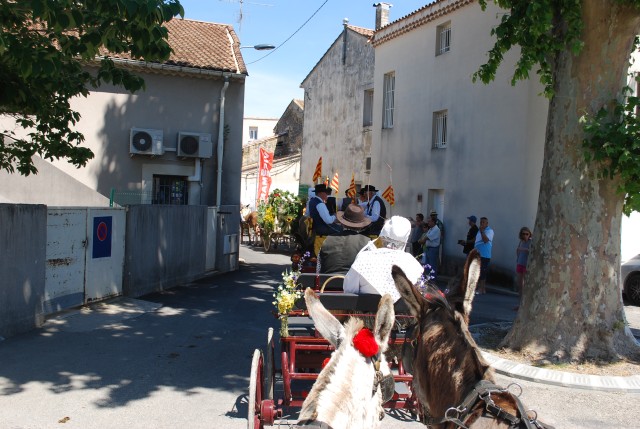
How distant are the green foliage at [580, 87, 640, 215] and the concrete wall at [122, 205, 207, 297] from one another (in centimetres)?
879

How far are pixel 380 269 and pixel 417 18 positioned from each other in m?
17.5

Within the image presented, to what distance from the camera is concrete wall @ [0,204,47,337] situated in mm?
8547

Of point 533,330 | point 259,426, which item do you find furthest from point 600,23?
point 259,426

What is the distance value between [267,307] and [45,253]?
14.2 ft

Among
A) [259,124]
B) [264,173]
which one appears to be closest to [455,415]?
[264,173]

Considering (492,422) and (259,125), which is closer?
(492,422)

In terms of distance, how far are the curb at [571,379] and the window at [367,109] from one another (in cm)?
2031

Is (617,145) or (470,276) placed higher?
(617,145)

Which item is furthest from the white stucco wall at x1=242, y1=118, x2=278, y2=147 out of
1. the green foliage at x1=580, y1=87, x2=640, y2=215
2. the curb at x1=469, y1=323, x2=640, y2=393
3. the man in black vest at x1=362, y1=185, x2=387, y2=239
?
the curb at x1=469, y1=323, x2=640, y2=393

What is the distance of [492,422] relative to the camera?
2531mm

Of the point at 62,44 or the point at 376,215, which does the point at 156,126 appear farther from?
the point at 62,44

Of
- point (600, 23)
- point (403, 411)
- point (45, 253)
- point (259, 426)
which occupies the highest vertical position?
point (600, 23)

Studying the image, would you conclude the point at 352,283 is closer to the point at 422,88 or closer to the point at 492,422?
the point at 492,422

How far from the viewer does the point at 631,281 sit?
1458 centimetres
